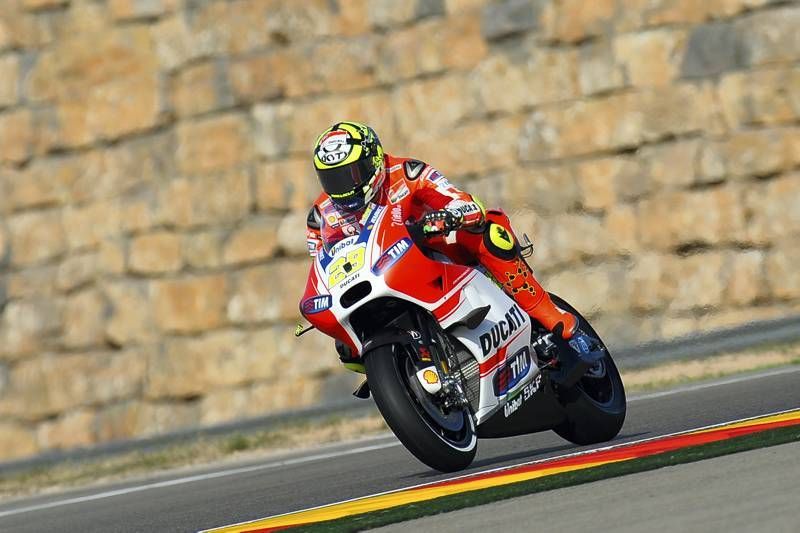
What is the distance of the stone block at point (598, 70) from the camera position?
38.9 feet

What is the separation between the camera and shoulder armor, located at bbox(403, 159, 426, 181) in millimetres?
7438

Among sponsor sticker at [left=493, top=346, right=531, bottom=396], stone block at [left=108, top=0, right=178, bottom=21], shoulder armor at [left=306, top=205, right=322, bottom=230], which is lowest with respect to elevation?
sponsor sticker at [left=493, top=346, right=531, bottom=396]

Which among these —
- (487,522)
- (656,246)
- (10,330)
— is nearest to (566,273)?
(656,246)

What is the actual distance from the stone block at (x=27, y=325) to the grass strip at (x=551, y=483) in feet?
28.5

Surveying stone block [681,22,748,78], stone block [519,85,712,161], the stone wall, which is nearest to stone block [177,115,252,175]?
the stone wall

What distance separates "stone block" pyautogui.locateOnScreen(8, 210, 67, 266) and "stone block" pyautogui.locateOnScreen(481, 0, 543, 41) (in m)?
4.53

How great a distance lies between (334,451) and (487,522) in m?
4.98

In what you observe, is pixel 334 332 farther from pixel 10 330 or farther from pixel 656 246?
pixel 10 330

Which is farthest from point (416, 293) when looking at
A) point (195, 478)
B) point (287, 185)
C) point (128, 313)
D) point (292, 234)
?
point (128, 313)

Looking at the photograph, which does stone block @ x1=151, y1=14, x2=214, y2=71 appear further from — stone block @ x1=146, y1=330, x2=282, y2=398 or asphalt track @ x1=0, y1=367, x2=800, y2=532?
asphalt track @ x1=0, y1=367, x2=800, y2=532

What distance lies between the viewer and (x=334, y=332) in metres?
7.09

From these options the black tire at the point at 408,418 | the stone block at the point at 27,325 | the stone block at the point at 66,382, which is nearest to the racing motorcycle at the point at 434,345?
the black tire at the point at 408,418

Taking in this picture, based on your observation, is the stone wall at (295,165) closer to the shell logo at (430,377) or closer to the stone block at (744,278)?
the stone block at (744,278)

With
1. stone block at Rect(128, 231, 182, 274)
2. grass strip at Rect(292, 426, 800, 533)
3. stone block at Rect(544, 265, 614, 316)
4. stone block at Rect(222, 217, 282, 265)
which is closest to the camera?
grass strip at Rect(292, 426, 800, 533)
